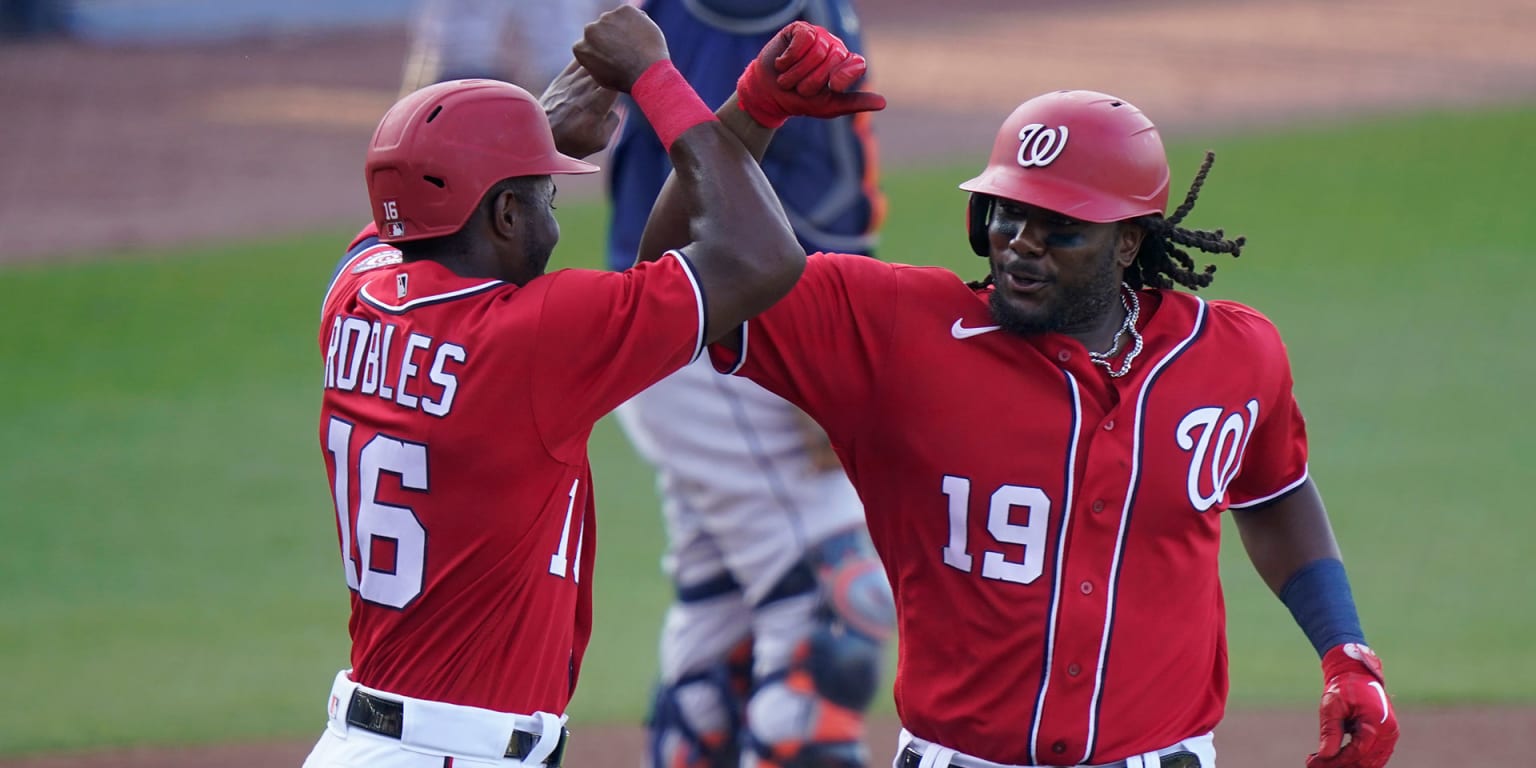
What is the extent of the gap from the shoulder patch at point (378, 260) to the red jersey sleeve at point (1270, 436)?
1.43 meters

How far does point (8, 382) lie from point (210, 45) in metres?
11.8

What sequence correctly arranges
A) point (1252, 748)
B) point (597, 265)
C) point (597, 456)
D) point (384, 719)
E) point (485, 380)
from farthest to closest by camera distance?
point (597, 265) → point (597, 456) → point (1252, 748) → point (384, 719) → point (485, 380)

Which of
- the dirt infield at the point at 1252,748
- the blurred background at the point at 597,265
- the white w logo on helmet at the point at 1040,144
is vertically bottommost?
the dirt infield at the point at 1252,748

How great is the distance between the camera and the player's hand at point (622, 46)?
10.4 ft

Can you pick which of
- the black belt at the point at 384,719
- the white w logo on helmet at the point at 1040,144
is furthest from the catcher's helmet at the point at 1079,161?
the black belt at the point at 384,719

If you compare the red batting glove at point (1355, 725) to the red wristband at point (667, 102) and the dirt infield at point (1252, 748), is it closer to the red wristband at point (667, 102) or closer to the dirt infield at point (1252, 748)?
the red wristband at point (667, 102)

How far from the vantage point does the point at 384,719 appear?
305 cm

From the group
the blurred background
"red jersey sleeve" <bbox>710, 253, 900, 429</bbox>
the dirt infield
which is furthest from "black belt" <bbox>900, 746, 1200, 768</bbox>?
the blurred background

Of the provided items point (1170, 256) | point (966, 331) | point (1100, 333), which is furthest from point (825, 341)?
point (1170, 256)

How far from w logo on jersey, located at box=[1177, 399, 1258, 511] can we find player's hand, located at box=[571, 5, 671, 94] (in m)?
1.06

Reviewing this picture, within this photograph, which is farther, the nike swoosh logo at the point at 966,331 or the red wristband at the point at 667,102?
the nike swoosh logo at the point at 966,331

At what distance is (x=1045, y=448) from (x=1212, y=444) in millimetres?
285

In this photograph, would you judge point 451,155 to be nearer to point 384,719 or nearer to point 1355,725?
point 384,719

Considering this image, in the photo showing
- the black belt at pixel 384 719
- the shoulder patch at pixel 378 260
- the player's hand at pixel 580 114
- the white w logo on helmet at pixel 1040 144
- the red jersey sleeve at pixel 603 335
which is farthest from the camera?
the player's hand at pixel 580 114
